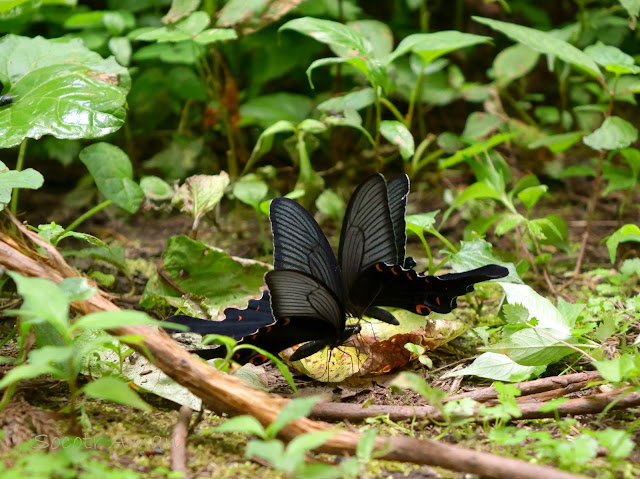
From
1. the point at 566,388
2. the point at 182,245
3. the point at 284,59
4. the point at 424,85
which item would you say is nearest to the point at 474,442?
the point at 566,388

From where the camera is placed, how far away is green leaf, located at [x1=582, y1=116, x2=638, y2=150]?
260 cm

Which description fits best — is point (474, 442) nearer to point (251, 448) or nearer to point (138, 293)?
point (251, 448)

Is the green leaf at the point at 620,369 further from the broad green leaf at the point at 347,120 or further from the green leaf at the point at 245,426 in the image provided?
the broad green leaf at the point at 347,120

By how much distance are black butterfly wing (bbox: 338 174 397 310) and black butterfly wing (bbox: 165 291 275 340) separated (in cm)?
29

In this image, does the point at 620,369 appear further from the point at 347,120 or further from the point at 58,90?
the point at 58,90

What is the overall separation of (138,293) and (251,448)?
168cm

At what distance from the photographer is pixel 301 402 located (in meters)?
1.26

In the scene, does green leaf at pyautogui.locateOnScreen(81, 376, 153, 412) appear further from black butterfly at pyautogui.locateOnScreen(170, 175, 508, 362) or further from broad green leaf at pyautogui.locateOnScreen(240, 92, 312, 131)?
broad green leaf at pyautogui.locateOnScreen(240, 92, 312, 131)

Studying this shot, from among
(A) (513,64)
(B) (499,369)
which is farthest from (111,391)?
(A) (513,64)

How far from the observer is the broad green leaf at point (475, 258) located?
7.17 feet

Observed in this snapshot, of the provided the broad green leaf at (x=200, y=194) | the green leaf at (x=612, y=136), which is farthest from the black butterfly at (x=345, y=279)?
the green leaf at (x=612, y=136)

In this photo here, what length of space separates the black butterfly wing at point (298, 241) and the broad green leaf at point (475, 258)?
1.61 ft

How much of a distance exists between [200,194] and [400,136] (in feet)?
2.90

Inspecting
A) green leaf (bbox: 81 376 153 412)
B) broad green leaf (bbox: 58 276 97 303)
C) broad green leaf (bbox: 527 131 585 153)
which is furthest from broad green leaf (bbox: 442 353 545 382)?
broad green leaf (bbox: 527 131 585 153)
